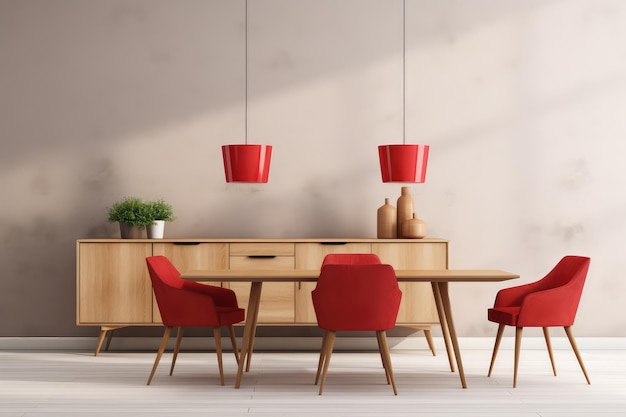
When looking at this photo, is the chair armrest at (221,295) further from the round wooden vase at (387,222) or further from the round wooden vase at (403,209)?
the round wooden vase at (403,209)

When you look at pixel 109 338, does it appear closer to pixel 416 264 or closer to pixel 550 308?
pixel 416 264

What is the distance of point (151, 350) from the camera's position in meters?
6.40

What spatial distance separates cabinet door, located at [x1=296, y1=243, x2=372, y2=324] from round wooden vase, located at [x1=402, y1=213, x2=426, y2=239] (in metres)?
0.34

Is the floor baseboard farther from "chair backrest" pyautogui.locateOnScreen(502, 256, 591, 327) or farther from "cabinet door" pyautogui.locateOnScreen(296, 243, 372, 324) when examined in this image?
"chair backrest" pyautogui.locateOnScreen(502, 256, 591, 327)

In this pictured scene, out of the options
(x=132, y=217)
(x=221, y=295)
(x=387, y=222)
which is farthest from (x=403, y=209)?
(x=132, y=217)

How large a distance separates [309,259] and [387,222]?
71 centimetres

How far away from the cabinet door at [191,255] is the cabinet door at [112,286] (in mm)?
136

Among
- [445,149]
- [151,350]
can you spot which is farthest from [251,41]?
[151,350]

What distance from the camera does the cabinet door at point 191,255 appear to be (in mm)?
6070

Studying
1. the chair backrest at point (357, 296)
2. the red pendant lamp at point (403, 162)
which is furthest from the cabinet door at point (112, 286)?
the red pendant lamp at point (403, 162)

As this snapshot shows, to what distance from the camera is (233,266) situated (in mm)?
6086

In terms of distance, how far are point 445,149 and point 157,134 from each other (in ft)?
8.01

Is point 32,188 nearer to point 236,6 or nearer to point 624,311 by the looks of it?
point 236,6

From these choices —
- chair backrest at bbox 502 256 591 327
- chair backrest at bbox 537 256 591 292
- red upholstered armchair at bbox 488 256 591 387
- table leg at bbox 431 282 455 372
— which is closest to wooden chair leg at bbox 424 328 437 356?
table leg at bbox 431 282 455 372
